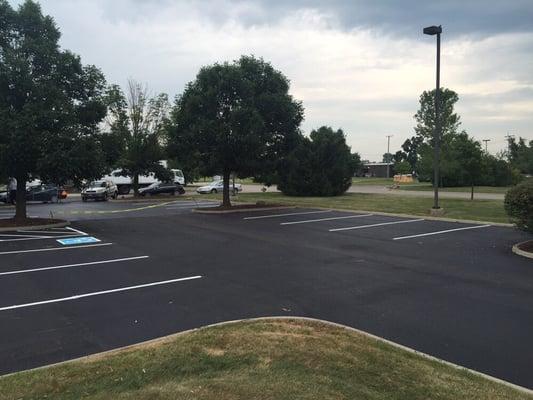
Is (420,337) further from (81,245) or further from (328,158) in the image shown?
(328,158)

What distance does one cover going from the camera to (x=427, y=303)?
7.68 meters

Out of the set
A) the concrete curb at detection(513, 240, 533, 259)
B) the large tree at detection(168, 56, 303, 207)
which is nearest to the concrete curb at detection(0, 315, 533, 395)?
the concrete curb at detection(513, 240, 533, 259)

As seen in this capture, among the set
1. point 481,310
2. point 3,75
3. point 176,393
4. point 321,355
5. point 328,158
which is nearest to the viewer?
point 176,393

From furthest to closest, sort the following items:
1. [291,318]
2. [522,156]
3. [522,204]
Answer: [522,156]
[522,204]
[291,318]

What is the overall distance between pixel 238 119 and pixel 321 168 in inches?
695

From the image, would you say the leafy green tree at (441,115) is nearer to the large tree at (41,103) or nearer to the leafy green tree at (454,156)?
the leafy green tree at (454,156)

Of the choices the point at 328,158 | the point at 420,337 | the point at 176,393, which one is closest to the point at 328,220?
the point at 420,337

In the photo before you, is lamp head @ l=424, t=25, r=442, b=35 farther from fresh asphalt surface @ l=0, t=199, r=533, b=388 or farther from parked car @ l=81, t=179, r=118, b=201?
parked car @ l=81, t=179, r=118, b=201

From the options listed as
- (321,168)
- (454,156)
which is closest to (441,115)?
(454,156)

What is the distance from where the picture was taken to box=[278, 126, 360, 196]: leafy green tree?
3991cm

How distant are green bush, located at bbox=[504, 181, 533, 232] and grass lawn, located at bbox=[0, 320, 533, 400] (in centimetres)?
A: 881

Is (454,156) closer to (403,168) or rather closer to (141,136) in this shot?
(141,136)

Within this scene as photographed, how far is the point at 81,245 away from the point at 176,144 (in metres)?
12.2

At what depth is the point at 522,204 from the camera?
41.5 ft
